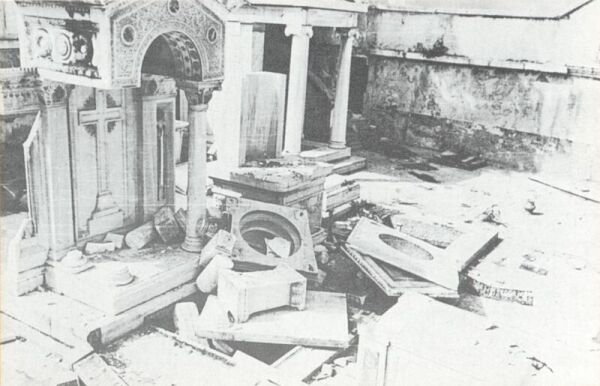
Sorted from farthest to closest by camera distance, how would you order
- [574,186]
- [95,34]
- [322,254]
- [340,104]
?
[340,104] → [574,186] → [322,254] → [95,34]

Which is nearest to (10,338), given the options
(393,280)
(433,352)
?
(433,352)

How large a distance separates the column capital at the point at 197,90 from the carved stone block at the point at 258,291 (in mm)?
1874

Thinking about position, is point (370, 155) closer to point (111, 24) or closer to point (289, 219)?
point (289, 219)

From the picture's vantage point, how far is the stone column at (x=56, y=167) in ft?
17.4

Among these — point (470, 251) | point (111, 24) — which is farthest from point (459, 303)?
point (111, 24)

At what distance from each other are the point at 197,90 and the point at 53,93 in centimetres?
141

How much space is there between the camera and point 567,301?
22.2 ft

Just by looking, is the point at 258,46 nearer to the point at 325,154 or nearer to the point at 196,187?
the point at 325,154

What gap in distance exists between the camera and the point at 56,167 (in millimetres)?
5480

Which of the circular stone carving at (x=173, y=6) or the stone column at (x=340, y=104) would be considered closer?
the circular stone carving at (x=173, y=6)

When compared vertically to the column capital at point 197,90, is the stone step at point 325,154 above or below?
below

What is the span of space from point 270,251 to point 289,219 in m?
0.50

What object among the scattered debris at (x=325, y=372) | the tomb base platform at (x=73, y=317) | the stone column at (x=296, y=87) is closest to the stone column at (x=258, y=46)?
the stone column at (x=296, y=87)

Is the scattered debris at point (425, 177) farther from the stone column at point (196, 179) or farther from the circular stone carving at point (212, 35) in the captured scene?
the circular stone carving at point (212, 35)
